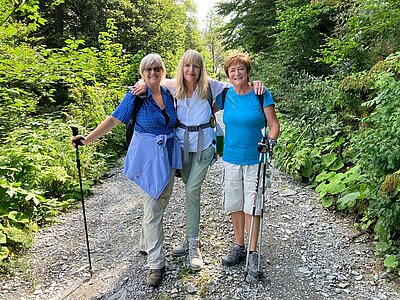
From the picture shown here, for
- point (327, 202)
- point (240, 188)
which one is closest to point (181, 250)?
point (240, 188)

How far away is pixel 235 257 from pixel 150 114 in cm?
170

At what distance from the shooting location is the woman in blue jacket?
3176 millimetres

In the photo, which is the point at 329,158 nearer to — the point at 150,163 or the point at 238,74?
the point at 238,74

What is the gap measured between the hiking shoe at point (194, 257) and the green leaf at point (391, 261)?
1786 mm

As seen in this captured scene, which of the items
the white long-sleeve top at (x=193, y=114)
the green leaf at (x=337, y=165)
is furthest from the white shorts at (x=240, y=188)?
the green leaf at (x=337, y=165)

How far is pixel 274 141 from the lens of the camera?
3.04m

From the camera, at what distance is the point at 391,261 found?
324cm

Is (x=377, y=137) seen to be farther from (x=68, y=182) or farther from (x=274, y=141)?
(x=68, y=182)

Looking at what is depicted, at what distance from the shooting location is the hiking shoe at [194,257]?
3.47 metres

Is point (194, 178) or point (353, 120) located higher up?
point (353, 120)

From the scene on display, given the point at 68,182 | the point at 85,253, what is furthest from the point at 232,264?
the point at 68,182

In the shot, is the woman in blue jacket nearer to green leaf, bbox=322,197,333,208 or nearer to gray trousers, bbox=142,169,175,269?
gray trousers, bbox=142,169,175,269

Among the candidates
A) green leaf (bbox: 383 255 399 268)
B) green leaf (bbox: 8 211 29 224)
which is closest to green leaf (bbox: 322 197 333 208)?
green leaf (bbox: 383 255 399 268)

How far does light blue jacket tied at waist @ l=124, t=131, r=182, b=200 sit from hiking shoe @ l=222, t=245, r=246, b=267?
102 centimetres
